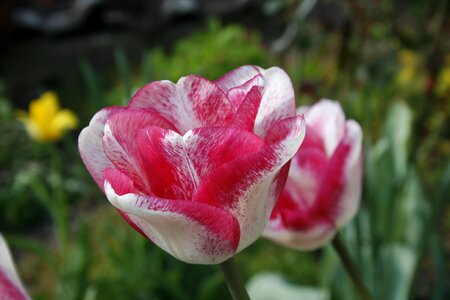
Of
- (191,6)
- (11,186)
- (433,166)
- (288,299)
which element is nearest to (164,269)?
(288,299)

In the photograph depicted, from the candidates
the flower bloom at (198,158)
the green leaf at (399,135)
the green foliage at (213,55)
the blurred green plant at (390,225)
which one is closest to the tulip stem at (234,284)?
the flower bloom at (198,158)

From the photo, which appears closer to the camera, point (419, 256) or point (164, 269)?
point (419, 256)

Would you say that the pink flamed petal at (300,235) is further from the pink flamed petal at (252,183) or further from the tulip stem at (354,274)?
the pink flamed petal at (252,183)

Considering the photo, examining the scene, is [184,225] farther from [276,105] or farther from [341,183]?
[341,183]

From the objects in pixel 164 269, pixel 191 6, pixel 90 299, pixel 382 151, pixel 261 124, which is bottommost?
pixel 191 6

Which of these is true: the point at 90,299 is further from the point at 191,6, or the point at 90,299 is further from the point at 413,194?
the point at 191,6

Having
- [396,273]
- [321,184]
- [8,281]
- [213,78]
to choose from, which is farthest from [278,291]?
[213,78]
